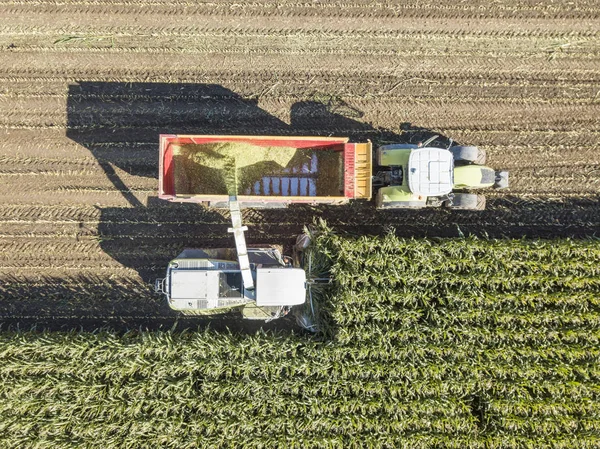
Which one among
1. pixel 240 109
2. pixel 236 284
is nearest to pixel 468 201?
pixel 236 284

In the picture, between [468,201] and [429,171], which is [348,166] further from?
[468,201]

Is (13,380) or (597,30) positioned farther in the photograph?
(597,30)

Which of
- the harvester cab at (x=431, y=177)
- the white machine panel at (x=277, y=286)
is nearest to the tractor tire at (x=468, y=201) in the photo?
the harvester cab at (x=431, y=177)

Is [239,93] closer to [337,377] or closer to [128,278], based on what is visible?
[128,278]

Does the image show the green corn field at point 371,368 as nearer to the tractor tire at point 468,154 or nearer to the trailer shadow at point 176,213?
the trailer shadow at point 176,213

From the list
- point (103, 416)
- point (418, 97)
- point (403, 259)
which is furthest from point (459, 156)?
point (103, 416)

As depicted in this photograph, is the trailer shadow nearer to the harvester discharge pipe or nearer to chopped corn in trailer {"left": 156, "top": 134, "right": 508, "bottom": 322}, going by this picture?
chopped corn in trailer {"left": 156, "top": 134, "right": 508, "bottom": 322}
